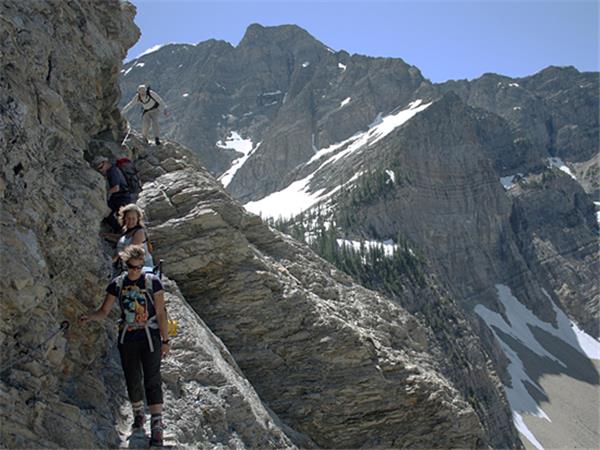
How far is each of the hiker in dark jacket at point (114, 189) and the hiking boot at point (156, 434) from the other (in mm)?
5067

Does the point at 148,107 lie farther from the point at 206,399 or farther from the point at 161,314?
the point at 161,314

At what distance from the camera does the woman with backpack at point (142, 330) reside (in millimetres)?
7773

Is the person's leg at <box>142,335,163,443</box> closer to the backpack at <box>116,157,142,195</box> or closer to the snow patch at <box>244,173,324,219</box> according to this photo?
the backpack at <box>116,157,142,195</box>

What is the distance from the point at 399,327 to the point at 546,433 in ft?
248

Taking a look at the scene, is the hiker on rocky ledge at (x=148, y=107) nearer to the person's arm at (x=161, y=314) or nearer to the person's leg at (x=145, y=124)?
the person's leg at (x=145, y=124)

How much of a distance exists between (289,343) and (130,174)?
219 inches

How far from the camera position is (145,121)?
16.9m

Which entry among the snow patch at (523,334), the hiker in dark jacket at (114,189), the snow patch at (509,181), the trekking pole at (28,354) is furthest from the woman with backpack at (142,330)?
the snow patch at (509,181)

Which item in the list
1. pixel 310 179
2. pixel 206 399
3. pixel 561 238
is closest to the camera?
pixel 206 399

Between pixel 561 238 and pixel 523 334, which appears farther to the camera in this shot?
pixel 561 238

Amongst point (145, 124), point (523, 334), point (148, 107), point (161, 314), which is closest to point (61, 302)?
point (161, 314)

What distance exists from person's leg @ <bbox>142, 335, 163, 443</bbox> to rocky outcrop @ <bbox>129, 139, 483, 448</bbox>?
19.2ft

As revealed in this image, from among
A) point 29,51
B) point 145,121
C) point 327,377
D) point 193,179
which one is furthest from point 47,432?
point 145,121

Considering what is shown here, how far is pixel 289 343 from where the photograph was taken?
1439 cm
